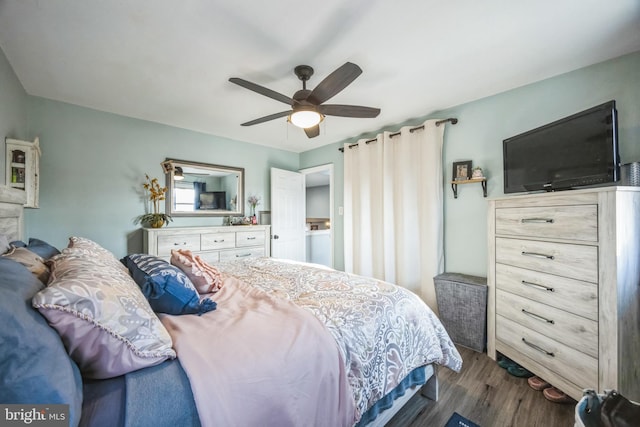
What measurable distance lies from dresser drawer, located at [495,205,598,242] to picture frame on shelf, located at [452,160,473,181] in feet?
2.16

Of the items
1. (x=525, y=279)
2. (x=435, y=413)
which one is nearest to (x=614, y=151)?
(x=525, y=279)

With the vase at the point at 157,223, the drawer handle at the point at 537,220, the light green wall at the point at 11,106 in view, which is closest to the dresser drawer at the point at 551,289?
the drawer handle at the point at 537,220

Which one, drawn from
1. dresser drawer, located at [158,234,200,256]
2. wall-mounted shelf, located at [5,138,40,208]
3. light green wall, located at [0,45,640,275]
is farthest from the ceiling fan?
dresser drawer, located at [158,234,200,256]

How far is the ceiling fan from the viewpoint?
168 cm

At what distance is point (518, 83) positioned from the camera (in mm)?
2334

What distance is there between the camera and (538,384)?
182 centimetres

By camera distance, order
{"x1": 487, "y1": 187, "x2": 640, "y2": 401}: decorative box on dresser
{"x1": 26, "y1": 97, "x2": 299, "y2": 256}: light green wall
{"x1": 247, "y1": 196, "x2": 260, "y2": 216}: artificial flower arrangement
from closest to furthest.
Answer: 1. {"x1": 487, "y1": 187, "x2": 640, "y2": 401}: decorative box on dresser
2. {"x1": 26, "y1": 97, "x2": 299, "y2": 256}: light green wall
3. {"x1": 247, "y1": 196, "x2": 260, "y2": 216}: artificial flower arrangement

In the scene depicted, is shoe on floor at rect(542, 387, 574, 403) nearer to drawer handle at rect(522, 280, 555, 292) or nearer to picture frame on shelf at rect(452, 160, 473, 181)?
drawer handle at rect(522, 280, 555, 292)

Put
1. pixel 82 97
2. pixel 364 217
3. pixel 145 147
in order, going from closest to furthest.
→ 1. pixel 82 97
2. pixel 145 147
3. pixel 364 217

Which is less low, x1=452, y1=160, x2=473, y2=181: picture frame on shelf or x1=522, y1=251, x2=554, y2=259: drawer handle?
x1=452, y1=160, x2=473, y2=181: picture frame on shelf

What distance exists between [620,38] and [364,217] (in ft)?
8.58

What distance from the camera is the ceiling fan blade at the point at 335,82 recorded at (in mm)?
1593

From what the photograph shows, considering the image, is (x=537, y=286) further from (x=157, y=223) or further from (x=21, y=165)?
(x=21, y=165)

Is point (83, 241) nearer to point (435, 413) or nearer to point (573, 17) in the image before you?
point (435, 413)
